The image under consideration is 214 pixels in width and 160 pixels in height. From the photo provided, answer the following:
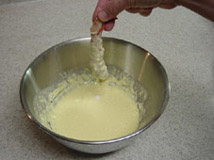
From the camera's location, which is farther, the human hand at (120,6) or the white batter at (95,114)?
the white batter at (95,114)

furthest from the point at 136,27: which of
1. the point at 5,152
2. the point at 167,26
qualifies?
the point at 5,152

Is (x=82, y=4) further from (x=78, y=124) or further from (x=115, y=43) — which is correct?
(x=78, y=124)

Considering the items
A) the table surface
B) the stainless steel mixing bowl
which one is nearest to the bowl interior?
the stainless steel mixing bowl

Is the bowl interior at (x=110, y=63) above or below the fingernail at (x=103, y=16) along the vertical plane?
below

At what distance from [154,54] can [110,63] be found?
0.77ft

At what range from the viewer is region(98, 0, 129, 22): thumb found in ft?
2.34

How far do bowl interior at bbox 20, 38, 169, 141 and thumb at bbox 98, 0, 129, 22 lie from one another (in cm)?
18

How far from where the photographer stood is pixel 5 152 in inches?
31.0

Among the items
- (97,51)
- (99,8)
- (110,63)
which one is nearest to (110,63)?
(110,63)

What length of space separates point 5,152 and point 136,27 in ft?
2.77

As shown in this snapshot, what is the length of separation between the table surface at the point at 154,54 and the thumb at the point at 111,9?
1.33 feet

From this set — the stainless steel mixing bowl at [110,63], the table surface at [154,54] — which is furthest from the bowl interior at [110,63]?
the table surface at [154,54]

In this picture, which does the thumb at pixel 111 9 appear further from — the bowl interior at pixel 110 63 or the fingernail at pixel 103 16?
the bowl interior at pixel 110 63

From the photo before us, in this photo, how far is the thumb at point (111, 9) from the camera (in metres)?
0.71
